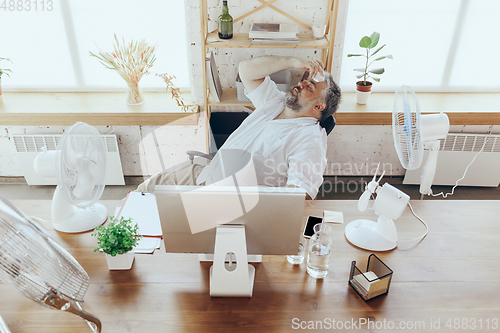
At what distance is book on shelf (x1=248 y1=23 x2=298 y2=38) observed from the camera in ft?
7.99

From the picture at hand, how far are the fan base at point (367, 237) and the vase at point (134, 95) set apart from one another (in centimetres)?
209

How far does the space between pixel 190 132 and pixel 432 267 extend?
2176 mm

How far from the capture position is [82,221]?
1534 mm

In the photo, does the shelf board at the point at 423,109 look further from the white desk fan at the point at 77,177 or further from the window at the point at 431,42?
the white desk fan at the point at 77,177

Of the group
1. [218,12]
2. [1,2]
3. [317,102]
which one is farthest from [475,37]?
[1,2]

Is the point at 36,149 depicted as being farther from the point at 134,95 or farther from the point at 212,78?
the point at 212,78

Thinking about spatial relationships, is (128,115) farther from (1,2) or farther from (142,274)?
(142,274)

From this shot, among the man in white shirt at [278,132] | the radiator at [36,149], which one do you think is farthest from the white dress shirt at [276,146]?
the radiator at [36,149]

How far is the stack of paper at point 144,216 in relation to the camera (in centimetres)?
145

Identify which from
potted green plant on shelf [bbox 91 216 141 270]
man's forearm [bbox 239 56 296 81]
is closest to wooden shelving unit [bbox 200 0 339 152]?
man's forearm [bbox 239 56 296 81]

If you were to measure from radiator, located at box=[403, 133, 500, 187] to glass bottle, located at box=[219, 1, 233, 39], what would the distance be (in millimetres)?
1861

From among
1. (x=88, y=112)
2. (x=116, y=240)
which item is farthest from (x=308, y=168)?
(x=88, y=112)

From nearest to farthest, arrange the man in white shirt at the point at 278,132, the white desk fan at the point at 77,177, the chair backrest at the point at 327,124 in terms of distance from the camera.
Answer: the white desk fan at the point at 77,177, the man in white shirt at the point at 278,132, the chair backrest at the point at 327,124

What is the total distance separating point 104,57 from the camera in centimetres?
274
